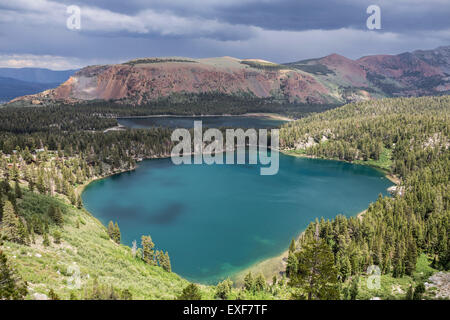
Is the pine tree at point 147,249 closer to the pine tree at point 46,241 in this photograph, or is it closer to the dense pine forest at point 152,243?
the dense pine forest at point 152,243

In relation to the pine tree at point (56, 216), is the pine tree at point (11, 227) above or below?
above

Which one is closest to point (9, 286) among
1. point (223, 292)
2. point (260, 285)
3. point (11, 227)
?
point (11, 227)

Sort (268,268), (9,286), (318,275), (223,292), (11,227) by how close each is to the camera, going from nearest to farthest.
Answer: (9,286)
(318,275)
(11,227)
(223,292)
(268,268)

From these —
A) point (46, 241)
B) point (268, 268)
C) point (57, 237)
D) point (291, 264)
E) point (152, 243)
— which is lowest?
point (268, 268)

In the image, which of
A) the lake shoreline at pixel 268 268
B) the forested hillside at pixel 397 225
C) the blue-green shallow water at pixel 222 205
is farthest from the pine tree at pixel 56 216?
the forested hillside at pixel 397 225

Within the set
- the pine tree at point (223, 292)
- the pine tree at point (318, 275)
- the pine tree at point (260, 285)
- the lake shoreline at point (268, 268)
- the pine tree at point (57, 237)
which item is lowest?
the lake shoreline at point (268, 268)

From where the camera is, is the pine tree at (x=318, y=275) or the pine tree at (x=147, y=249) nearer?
the pine tree at (x=318, y=275)

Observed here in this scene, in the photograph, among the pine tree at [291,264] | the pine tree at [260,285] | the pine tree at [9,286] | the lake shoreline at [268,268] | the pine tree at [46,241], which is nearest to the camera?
the pine tree at [9,286]

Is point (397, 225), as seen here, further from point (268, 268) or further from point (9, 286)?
point (9, 286)

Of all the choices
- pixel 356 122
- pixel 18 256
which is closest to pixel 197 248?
pixel 18 256
